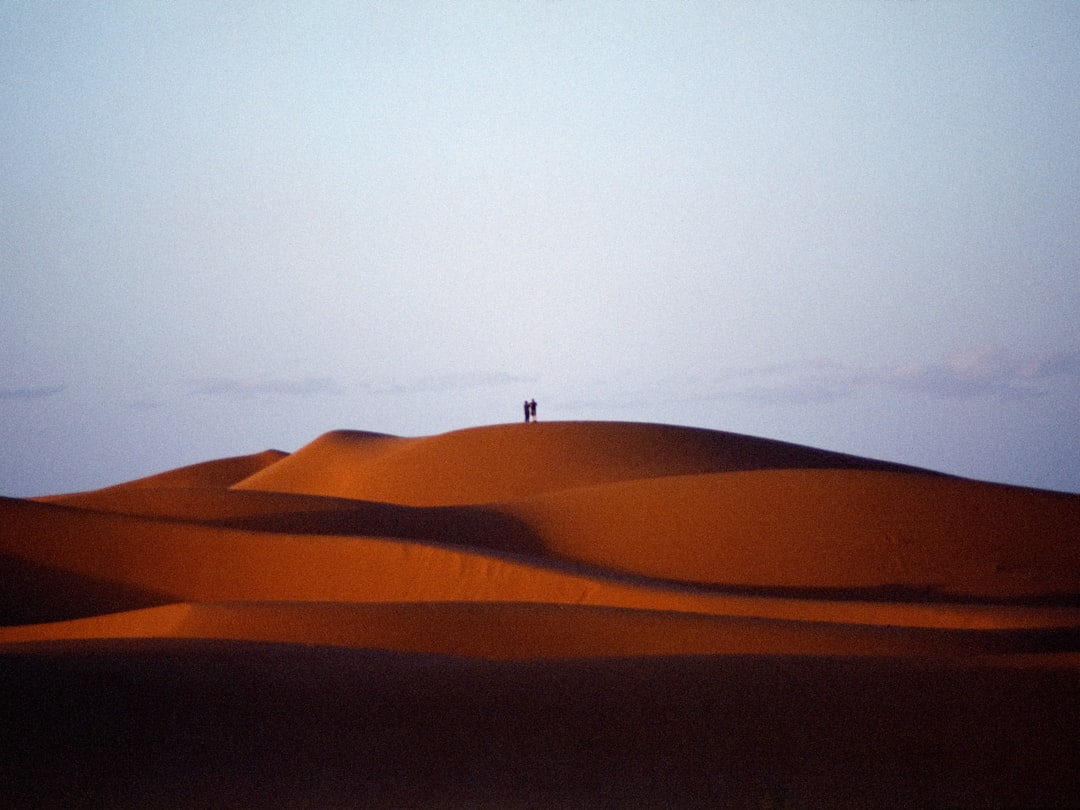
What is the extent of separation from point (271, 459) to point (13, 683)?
49.0m

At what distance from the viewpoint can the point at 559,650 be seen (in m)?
9.32

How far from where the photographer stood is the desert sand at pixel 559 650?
5.07m

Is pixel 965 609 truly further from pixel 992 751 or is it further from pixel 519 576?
→ pixel 992 751

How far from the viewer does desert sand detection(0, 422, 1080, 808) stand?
5.07 metres

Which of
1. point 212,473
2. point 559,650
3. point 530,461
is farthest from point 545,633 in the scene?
point 212,473

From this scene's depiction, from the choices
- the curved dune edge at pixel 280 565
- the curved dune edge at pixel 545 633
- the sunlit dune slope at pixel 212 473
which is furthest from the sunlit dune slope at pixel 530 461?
the curved dune edge at pixel 545 633

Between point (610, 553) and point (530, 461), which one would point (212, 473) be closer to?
point (530, 461)

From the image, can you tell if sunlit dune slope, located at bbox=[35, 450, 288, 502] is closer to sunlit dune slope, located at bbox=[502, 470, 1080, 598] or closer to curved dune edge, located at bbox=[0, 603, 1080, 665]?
sunlit dune slope, located at bbox=[502, 470, 1080, 598]

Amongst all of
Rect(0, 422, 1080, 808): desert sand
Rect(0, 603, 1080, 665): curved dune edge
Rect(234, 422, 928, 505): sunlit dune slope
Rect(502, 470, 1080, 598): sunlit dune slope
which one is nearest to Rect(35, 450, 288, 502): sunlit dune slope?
Rect(234, 422, 928, 505): sunlit dune slope

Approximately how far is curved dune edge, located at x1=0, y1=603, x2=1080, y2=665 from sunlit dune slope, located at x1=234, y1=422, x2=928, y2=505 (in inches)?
778

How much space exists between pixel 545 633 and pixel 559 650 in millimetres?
457

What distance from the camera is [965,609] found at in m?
12.1

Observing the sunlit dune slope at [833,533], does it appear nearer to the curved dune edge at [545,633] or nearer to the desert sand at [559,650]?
the desert sand at [559,650]

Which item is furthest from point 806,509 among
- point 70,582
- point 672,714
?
point 672,714
